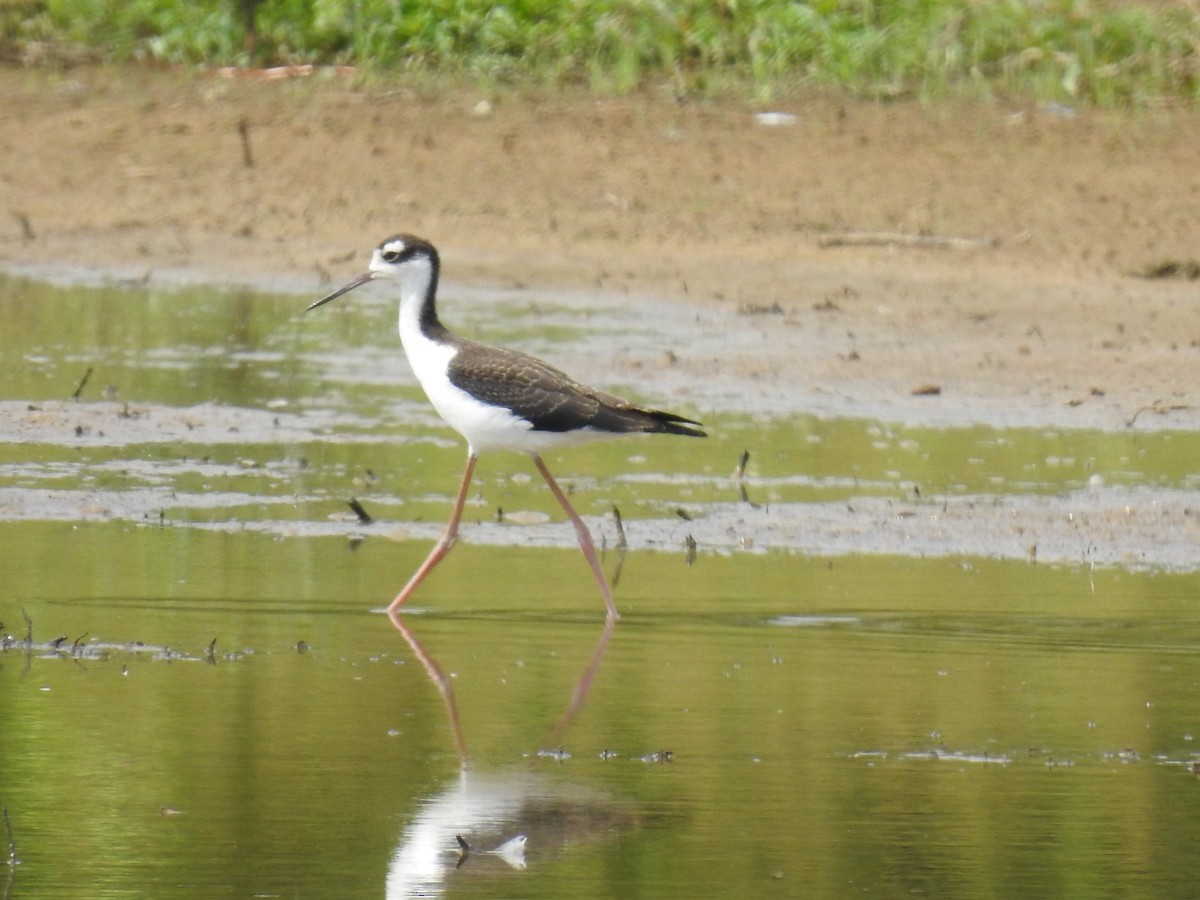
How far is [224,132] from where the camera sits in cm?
1579

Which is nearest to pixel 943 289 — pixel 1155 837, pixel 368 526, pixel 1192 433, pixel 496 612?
pixel 1192 433

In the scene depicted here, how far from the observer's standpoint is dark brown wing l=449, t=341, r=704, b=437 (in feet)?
25.2

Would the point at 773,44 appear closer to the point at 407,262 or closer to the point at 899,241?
the point at 899,241

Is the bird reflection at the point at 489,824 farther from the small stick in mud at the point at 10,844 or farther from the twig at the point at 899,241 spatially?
the twig at the point at 899,241

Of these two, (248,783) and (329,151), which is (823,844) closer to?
(248,783)

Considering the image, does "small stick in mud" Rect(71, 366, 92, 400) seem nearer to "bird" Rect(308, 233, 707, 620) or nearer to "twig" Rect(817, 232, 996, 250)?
"bird" Rect(308, 233, 707, 620)

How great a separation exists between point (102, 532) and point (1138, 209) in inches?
316

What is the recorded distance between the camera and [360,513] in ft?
27.2

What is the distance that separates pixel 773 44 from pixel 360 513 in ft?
30.3

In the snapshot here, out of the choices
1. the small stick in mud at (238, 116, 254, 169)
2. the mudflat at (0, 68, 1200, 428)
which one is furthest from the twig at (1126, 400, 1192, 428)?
the small stick in mud at (238, 116, 254, 169)

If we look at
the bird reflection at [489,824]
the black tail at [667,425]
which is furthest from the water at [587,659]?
the black tail at [667,425]

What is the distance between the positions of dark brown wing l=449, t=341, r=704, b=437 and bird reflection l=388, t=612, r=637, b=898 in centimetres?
230

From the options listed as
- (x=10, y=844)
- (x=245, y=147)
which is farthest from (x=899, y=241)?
(x=10, y=844)

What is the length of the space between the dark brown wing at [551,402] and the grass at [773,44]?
886 cm
